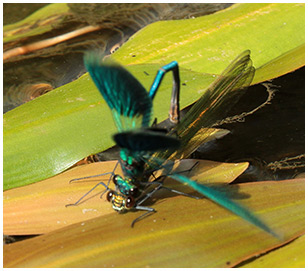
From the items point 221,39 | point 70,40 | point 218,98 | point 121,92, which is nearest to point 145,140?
point 121,92

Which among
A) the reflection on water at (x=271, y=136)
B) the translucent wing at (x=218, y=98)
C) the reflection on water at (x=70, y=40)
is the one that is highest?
the reflection on water at (x=70, y=40)

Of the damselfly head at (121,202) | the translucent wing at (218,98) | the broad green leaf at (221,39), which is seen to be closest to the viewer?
the damselfly head at (121,202)

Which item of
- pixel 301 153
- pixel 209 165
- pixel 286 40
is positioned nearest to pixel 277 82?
pixel 286 40

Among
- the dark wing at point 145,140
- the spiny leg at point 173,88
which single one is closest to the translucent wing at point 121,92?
the dark wing at point 145,140

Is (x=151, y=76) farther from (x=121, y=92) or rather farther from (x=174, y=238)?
(x=174, y=238)

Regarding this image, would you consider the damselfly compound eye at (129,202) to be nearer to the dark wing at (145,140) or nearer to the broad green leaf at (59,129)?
the dark wing at (145,140)

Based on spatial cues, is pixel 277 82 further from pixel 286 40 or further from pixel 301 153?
pixel 301 153

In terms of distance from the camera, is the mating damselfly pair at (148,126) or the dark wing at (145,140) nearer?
the dark wing at (145,140)
